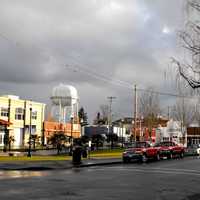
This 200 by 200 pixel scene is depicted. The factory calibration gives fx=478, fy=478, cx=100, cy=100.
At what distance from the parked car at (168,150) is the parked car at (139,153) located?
7.96 ft

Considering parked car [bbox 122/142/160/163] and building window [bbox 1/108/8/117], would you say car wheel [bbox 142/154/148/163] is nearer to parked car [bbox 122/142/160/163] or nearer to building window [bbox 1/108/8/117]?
parked car [bbox 122/142/160/163]

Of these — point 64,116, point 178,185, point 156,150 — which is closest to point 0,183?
point 178,185

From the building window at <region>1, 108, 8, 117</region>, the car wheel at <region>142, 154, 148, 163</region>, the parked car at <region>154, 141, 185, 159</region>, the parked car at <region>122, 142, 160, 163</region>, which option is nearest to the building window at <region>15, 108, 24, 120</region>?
the building window at <region>1, 108, 8, 117</region>

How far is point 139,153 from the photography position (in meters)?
39.3

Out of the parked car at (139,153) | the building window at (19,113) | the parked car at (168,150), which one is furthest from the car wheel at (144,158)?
the building window at (19,113)

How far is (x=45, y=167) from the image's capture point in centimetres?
3042

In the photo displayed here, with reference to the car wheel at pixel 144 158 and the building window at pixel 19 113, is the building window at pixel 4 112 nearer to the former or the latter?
the building window at pixel 19 113

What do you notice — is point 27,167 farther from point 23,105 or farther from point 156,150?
point 23,105

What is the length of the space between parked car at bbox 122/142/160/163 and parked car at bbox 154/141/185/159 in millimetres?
2427

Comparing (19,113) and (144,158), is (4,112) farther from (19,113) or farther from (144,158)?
(144,158)

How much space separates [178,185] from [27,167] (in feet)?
41.9

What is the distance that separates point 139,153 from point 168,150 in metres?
7.79

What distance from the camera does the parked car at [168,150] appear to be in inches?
1756

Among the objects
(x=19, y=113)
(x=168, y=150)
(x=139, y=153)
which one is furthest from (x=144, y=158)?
(x=19, y=113)
